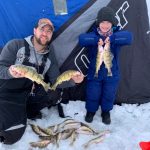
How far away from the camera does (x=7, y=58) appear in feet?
17.3

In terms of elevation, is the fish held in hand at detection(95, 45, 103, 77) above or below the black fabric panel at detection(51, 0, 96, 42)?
below

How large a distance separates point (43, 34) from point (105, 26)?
80 centimetres

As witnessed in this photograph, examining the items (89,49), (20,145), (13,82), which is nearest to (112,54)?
(89,49)

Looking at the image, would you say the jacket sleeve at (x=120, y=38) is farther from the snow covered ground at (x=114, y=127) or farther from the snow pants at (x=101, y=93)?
the snow covered ground at (x=114, y=127)

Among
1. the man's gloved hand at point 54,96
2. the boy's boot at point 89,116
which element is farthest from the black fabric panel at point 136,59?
the man's gloved hand at point 54,96

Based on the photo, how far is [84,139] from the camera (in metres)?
5.36

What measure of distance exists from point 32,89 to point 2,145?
92 cm

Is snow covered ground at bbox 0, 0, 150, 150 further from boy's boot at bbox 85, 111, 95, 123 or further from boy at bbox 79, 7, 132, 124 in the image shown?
boy at bbox 79, 7, 132, 124

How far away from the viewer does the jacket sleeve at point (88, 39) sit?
5473 millimetres

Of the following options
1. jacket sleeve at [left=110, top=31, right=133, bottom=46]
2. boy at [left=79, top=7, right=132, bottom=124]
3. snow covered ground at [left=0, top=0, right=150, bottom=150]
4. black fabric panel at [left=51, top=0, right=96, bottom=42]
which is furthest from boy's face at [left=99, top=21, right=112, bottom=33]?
snow covered ground at [left=0, top=0, right=150, bottom=150]

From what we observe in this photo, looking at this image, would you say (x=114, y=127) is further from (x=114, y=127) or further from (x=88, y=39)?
(x=88, y=39)

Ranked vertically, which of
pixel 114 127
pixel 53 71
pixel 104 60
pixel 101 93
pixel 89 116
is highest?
pixel 104 60

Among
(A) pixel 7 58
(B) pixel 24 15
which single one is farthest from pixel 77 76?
(B) pixel 24 15

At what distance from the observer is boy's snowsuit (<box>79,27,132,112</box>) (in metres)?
5.48
